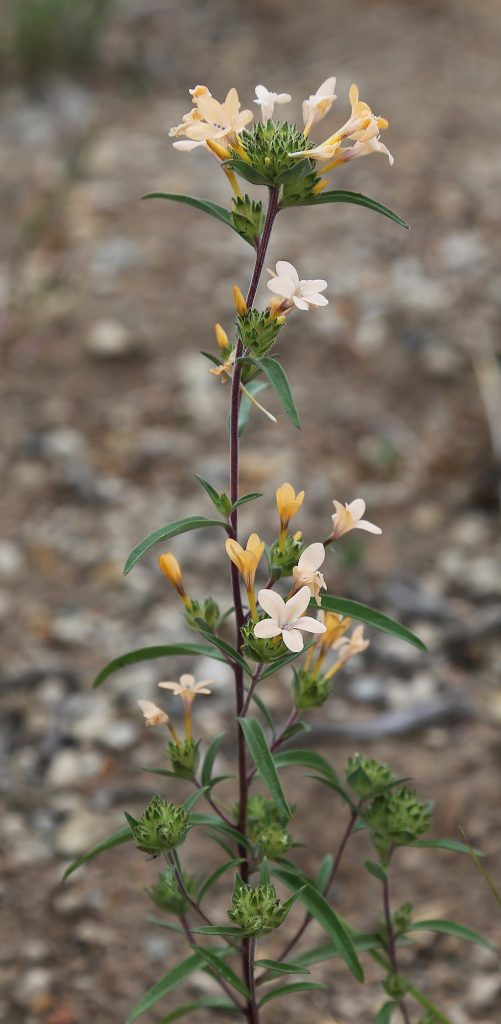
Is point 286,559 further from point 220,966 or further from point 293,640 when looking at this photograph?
point 220,966

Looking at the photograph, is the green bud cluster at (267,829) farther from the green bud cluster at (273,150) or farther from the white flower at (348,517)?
the green bud cluster at (273,150)

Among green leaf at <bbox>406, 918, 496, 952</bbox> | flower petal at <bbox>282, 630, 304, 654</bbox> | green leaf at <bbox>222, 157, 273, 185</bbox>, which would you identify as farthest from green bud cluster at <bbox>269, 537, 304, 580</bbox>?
green leaf at <bbox>406, 918, 496, 952</bbox>

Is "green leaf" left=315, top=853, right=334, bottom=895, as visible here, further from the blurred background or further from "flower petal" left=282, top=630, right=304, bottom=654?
"flower petal" left=282, top=630, right=304, bottom=654

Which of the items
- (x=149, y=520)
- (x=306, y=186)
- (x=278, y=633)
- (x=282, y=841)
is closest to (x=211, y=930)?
(x=282, y=841)

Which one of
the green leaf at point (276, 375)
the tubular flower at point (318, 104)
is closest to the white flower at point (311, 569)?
the green leaf at point (276, 375)

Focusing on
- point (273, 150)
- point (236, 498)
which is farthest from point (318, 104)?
point (236, 498)

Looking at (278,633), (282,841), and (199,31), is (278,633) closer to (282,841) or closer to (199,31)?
(282,841)
